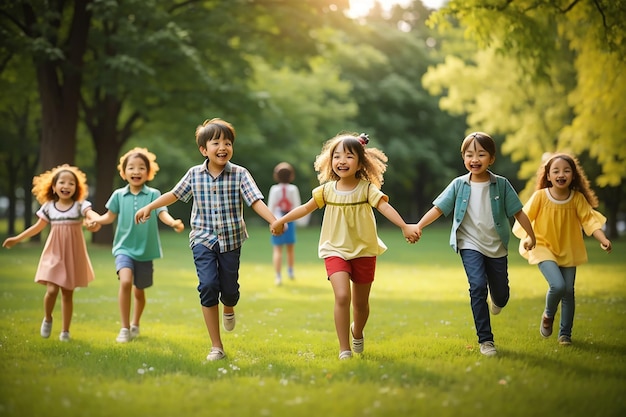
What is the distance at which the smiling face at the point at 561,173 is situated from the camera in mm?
7215

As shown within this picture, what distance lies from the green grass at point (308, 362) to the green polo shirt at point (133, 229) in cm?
101

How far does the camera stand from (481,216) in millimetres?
6641

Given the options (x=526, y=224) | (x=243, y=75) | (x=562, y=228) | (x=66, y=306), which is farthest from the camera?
(x=243, y=75)

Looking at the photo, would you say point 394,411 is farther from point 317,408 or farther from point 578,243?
point 578,243

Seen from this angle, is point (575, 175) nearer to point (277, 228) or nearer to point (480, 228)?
point (480, 228)

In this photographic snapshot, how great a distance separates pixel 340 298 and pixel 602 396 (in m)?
2.38

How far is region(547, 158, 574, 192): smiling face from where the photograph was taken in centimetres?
721

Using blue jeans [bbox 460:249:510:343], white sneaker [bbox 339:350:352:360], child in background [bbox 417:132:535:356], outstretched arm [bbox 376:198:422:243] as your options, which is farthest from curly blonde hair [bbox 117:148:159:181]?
blue jeans [bbox 460:249:510:343]

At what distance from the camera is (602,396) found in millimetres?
4895

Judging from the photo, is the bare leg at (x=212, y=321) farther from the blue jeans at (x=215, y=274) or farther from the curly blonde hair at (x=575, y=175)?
the curly blonde hair at (x=575, y=175)

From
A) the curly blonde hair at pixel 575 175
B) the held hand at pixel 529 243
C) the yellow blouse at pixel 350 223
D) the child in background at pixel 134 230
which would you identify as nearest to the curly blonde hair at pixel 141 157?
the child in background at pixel 134 230

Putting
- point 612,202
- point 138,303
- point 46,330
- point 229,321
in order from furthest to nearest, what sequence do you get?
point 612,202
point 138,303
point 46,330
point 229,321

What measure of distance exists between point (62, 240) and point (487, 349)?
5.01 meters

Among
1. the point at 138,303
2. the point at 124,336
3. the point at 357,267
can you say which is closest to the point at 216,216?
→ the point at 357,267
